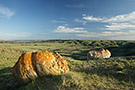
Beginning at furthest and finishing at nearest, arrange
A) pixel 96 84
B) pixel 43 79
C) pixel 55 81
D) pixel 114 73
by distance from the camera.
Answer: pixel 114 73
pixel 43 79
pixel 55 81
pixel 96 84

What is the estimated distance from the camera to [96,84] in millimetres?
5531

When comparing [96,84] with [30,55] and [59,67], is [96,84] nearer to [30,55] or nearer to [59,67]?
[59,67]

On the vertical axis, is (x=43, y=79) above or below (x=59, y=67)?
below

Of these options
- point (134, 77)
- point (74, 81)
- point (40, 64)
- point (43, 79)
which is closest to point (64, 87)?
point (74, 81)

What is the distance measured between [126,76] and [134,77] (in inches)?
22.8

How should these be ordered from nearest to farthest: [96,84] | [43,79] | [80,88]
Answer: [80,88], [96,84], [43,79]

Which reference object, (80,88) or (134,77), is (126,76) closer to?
(134,77)

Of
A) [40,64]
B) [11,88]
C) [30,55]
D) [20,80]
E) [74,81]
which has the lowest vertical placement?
[11,88]

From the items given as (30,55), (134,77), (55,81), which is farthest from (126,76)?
(30,55)

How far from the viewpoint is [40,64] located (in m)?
6.84

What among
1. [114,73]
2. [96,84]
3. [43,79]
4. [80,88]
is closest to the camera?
[80,88]

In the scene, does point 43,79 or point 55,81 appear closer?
point 55,81

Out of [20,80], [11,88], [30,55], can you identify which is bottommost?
[11,88]

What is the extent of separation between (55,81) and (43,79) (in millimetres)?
1125
